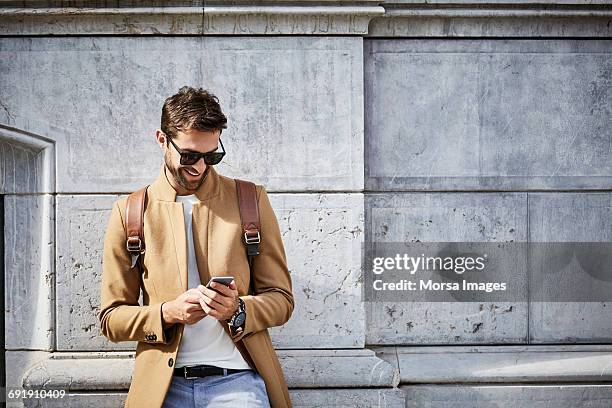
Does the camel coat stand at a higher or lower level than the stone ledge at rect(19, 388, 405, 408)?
higher

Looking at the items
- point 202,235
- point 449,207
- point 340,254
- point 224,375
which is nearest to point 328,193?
point 340,254

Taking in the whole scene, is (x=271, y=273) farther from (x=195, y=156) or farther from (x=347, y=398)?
(x=347, y=398)

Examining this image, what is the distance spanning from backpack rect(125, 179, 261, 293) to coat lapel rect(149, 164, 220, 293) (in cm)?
9

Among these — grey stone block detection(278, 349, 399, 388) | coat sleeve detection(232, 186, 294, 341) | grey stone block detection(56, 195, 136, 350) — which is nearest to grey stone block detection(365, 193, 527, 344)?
grey stone block detection(278, 349, 399, 388)

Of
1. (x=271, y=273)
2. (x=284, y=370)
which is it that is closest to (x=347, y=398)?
(x=284, y=370)

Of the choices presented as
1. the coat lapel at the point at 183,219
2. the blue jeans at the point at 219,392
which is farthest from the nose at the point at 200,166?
the blue jeans at the point at 219,392

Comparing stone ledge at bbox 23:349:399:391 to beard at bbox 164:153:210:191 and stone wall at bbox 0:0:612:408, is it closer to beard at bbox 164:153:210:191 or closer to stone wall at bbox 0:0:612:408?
stone wall at bbox 0:0:612:408

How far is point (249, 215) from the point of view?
375 cm

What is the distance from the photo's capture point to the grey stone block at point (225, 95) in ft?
15.7

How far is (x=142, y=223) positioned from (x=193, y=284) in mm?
367

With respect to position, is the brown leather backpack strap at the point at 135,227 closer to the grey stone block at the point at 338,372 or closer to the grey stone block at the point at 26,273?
the grey stone block at the point at 26,273

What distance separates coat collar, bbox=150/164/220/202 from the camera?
12.3 feet

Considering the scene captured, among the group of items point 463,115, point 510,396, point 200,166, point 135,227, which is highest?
point 463,115

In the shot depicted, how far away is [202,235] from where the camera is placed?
370 cm
